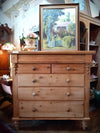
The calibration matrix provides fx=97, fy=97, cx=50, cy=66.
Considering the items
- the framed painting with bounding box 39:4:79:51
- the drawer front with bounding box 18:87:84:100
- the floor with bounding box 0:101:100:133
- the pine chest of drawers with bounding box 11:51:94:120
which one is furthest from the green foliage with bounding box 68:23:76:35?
the floor with bounding box 0:101:100:133

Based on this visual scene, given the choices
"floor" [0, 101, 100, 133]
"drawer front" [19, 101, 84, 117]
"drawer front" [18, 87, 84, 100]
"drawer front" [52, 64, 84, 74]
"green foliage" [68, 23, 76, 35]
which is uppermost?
"green foliage" [68, 23, 76, 35]

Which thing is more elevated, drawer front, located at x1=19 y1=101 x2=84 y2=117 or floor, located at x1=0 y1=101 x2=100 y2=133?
drawer front, located at x1=19 y1=101 x2=84 y2=117

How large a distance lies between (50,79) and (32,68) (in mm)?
277

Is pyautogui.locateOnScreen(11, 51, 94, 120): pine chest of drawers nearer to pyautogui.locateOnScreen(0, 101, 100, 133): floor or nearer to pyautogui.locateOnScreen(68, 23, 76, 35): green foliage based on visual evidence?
pyautogui.locateOnScreen(0, 101, 100, 133): floor

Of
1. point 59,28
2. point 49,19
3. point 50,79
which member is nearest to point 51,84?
point 50,79

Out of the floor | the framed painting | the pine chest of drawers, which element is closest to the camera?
the pine chest of drawers

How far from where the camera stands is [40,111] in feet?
4.32

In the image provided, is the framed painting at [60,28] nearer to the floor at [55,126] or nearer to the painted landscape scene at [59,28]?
the painted landscape scene at [59,28]

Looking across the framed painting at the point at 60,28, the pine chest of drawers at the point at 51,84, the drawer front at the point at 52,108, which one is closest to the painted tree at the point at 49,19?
the framed painting at the point at 60,28

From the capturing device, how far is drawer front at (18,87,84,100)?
1294 mm

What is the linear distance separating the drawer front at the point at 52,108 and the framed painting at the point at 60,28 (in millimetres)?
803

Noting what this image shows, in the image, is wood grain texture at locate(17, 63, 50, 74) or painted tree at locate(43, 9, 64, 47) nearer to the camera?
wood grain texture at locate(17, 63, 50, 74)

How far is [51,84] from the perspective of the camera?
129cm

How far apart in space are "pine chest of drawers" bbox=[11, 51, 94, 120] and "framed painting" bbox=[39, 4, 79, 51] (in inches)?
13.0
